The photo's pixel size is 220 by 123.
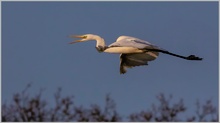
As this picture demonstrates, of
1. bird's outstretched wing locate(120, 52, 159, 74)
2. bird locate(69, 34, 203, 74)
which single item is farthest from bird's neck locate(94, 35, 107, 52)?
bird's outstretched wing locate(120, 52, 159, 74)

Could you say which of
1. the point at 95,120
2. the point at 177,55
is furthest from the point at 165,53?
the point at 95,120

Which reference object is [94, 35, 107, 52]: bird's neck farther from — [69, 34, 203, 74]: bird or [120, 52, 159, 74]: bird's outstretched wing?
[120, 52, 159, 74]: bird's outstretched wing

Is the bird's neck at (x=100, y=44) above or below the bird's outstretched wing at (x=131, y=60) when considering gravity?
above

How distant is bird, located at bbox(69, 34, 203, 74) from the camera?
21953 mm

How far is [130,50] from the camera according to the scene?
22.0 m

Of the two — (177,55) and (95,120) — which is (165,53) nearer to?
(177,55)

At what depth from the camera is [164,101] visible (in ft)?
79.8

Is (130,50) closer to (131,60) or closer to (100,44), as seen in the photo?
(100,44)

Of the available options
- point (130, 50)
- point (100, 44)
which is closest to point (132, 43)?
point (130, 50)

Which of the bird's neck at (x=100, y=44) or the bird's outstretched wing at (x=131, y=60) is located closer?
the bird's neck at (x=100, y=44)

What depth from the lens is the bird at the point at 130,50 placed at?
21953mm

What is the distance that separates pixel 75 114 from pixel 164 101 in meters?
1.43

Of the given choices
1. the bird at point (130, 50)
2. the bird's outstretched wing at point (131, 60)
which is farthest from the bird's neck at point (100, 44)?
the bird's outstretched wing at point (131, 60)

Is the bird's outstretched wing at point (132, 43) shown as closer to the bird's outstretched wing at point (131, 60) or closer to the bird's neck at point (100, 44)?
the bird's neck at point (100, 44)
